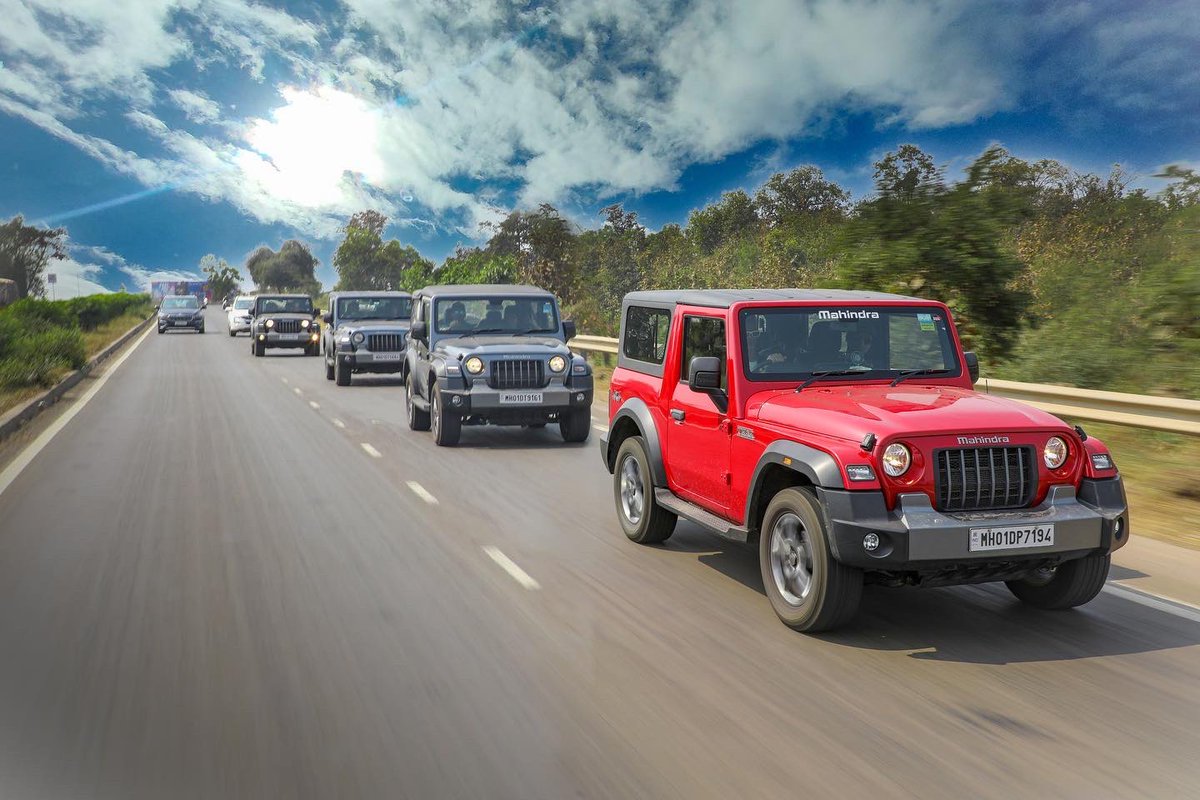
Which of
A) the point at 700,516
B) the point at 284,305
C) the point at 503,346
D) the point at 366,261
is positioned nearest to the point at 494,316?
the point at 503,346

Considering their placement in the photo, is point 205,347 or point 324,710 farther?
point 205,347

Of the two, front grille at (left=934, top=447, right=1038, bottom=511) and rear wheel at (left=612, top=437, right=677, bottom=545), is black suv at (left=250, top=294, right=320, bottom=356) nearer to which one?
rear wheel at (left=612, top=437, right=677, bottom=545)

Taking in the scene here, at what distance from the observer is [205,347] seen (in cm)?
4081

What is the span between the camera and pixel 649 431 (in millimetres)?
7996

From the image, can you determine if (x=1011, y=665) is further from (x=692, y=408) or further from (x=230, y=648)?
(x=230, y=648)

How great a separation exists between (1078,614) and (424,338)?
32.5 ft

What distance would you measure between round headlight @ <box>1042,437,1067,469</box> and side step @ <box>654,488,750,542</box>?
1.59 m

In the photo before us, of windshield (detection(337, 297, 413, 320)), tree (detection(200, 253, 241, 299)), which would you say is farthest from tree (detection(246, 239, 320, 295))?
windshield (detection(337, 297, 413, 320))

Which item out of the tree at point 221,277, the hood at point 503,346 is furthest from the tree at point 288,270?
the hood at point 503,346

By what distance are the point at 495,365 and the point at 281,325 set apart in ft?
71.8

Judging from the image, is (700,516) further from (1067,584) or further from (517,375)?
(517,375)

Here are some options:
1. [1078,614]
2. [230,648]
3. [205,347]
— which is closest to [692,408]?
[1078,614]

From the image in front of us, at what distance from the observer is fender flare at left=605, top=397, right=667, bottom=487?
7891mm

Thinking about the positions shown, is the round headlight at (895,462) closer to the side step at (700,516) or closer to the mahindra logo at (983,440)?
the mahindra logo at (983,440)
